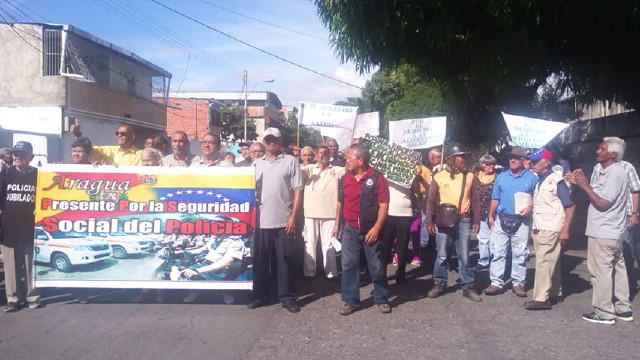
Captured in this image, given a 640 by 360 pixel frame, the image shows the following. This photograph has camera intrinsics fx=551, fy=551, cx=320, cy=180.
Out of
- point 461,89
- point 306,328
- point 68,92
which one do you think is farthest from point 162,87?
point 306,328

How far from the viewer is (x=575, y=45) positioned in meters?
9.83

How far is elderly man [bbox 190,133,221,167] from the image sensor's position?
21.7 ft

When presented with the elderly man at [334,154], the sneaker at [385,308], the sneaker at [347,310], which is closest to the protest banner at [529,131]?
the elderly man at [334,154]

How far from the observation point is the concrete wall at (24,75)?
19.9 meters

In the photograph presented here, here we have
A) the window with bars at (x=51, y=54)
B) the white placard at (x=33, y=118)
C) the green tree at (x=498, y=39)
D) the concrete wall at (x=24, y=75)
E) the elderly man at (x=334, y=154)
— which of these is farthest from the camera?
the window with bars at (x=51, y=54)

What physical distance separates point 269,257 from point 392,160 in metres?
2.05

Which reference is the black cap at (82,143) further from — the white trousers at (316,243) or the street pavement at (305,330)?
the white trousers at (316,243)

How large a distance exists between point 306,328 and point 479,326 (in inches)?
68.4

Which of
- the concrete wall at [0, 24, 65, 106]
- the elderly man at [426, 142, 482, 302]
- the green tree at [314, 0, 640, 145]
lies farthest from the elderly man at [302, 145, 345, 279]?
the concrete wall at [0, 24, 65, 106]

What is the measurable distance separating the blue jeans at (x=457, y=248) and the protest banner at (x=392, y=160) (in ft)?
2.92

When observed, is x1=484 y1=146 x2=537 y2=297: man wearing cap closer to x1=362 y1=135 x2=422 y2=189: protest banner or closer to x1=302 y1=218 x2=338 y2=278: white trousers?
x1=362 y1=135 x2=422 y2=189: protest banner

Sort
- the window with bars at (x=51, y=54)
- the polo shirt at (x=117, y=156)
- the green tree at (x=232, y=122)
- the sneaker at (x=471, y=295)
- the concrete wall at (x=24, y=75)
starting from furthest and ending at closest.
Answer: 1. the green tree at (x=232, y=122)
2. the window with bars at (x=51, y=54)
3. the concrete wall at (x=24, y=75)
4. the polo shirt at (x=117, y=156)
5. the sneaker at (x=471, y=295)

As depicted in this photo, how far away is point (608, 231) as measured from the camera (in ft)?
18.4

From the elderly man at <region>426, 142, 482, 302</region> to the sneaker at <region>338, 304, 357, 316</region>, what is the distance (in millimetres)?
1171
